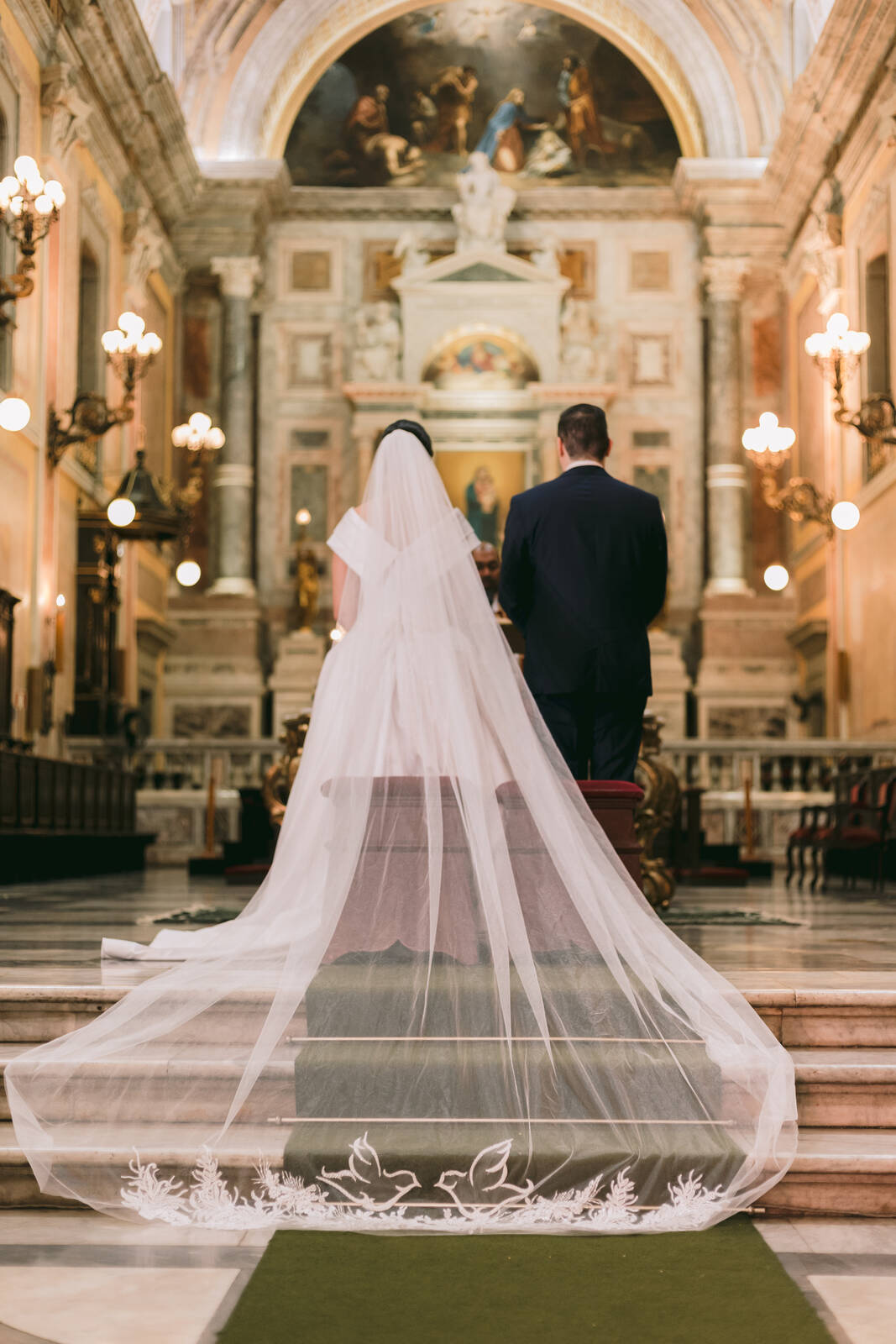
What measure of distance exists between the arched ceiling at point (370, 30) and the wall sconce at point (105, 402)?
743 centimetres

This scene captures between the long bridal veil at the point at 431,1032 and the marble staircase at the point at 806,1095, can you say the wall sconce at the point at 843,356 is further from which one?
the marble staircase at the point at 806,1095

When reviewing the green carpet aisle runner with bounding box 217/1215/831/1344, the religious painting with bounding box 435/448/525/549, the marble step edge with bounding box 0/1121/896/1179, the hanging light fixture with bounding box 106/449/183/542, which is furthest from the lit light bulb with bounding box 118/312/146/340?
the green carpet aisle runner with bounding box 217/1215/831/1344

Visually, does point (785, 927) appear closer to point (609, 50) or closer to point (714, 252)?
point (714, 252)

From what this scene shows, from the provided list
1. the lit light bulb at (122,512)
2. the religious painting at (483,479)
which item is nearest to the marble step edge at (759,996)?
the lit light bulb at (122,512)

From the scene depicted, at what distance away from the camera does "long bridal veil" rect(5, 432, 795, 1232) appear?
3.56 meters

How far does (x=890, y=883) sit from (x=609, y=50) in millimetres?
14404

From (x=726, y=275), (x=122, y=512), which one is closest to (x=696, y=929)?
(x=122, y=512)

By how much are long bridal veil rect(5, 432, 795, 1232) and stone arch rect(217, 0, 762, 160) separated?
18.9 meters

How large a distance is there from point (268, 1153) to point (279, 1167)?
4cm

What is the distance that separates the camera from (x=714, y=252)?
70.5 ft

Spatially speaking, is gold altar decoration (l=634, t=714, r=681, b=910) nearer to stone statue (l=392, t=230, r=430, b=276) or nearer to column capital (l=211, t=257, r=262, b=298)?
stone statue (l=392, t=230, r=430, b=276)

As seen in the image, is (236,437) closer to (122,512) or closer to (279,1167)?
(122,512)

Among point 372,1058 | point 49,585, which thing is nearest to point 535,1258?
point 372,1058

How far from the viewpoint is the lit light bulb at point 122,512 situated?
1486 centimetres
